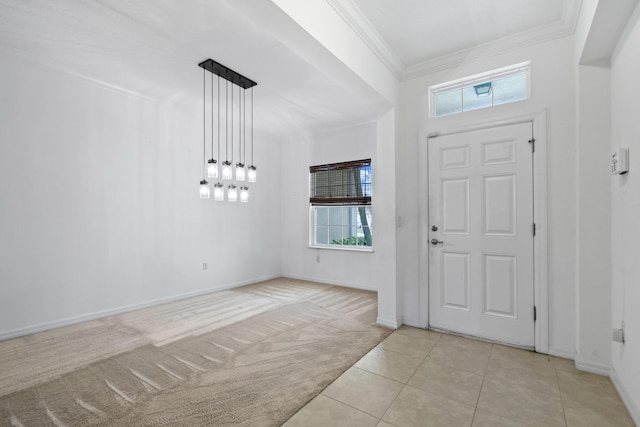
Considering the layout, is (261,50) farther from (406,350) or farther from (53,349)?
(53,349)

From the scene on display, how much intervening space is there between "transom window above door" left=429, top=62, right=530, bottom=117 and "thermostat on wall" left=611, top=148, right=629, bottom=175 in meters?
0.99

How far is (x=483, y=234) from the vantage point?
9.55ft

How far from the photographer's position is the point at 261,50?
2854 mm

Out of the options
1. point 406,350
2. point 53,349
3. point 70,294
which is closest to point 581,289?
point 406,350

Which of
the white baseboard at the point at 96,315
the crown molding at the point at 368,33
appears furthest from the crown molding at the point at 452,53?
the white baseboard at the point at 96,315

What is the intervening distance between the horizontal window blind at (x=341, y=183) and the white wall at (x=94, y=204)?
1.73 meters

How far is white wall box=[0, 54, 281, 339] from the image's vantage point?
302 centimetres

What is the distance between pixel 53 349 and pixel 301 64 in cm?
362

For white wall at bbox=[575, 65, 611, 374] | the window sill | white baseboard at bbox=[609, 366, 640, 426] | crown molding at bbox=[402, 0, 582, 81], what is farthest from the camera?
the window sill

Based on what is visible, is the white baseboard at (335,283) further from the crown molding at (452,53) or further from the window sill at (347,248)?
the crown molding at (452,53)

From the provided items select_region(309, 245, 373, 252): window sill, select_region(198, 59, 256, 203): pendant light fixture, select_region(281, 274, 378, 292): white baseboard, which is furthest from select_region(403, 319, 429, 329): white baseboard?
select_region(198, 59, 256, 203): pendant light fixture

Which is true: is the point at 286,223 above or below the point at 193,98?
below

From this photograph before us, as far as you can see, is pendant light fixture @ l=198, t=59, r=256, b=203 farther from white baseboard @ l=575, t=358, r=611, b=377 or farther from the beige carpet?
white baseboard @ l=575, t=358, r=611, b=377

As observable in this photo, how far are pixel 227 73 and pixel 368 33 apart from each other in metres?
1.59
